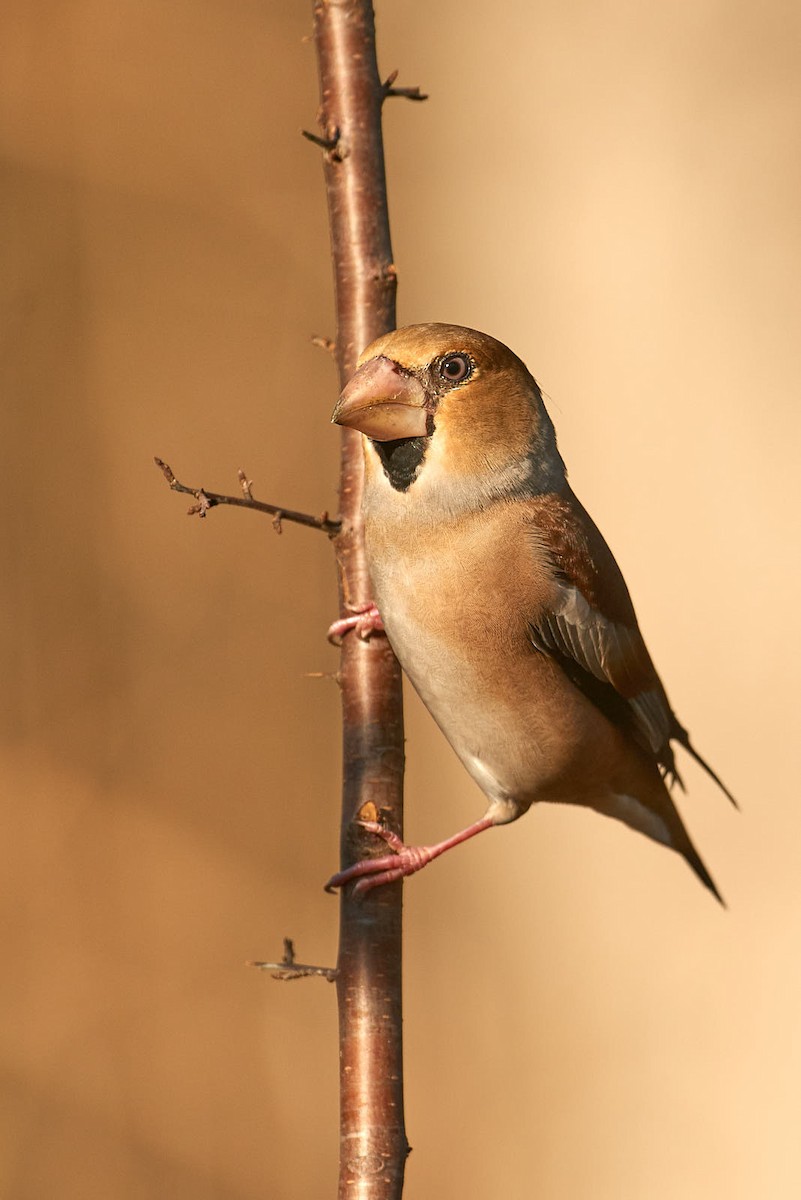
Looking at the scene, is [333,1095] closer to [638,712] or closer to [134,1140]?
[134,1140]

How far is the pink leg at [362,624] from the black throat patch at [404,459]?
298mm

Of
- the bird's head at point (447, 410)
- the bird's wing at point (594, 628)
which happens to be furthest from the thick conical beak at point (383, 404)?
the bird's wing at point (594, 628)

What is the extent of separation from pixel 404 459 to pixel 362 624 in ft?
1.24

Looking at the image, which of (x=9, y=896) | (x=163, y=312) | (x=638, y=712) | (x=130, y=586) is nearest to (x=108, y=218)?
(x=163, y=312)

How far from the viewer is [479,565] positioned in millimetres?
2504

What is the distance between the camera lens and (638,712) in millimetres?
2900

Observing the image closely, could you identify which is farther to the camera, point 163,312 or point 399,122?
point 399,122

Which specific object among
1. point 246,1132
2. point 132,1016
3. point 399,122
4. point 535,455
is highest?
point 399,122

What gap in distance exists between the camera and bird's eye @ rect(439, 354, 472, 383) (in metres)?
2.45

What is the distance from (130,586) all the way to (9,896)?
3.51 ft

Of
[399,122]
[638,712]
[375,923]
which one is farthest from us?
Answer: [399,122]

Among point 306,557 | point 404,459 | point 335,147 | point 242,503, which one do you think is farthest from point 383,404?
point 306,557

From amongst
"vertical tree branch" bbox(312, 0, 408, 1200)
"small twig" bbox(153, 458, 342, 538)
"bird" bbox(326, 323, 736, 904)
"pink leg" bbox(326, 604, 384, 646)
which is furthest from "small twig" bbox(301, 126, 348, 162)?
"pink leg" bbox(326, 604, 384, 646)

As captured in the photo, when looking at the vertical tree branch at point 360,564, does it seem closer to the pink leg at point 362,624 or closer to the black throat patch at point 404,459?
the pink leg at point 362,624
